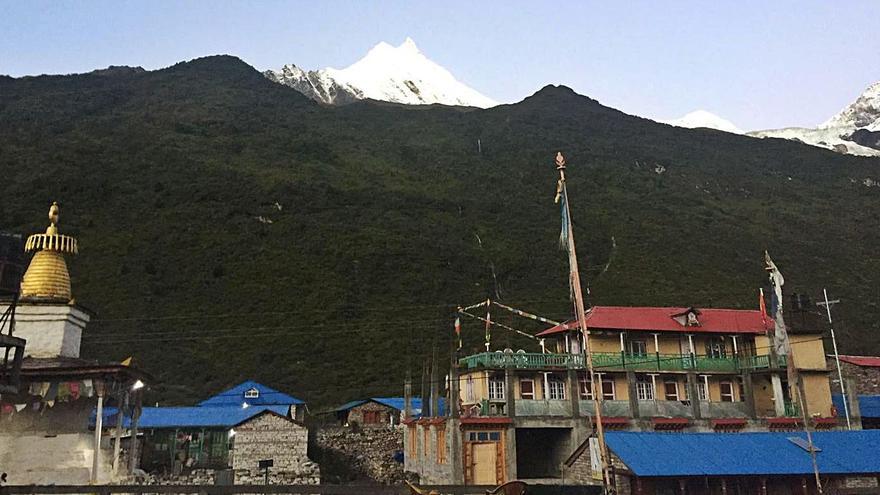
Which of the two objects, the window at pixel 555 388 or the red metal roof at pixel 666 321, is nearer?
the window at pixel 555 388

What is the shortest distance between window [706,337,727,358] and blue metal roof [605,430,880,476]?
12.5 metres

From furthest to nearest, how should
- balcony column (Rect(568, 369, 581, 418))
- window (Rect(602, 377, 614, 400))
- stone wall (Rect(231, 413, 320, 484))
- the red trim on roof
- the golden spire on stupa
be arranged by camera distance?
window (Rect(602, 377, 614, 400))
balcony column (Rect(568, 369, 581, 418))
stone wall (Rect(231, 413, 320, 484))
the red trim on roof
the golden spire on stupa

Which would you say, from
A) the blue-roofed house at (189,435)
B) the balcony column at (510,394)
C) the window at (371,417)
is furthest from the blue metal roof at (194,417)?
the balcony column at (510,394)

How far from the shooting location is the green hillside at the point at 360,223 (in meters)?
70.2

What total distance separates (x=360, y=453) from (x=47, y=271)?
1010 inches

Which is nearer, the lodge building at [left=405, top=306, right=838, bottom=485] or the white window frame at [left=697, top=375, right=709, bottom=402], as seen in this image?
the lodge building at [left=405, top=306, right=838, bottom=485]

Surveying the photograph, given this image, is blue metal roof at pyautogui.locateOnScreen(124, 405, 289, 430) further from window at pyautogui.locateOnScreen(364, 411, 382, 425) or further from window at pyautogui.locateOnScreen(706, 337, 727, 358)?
window at pyautogui.locateOnScreen(706, 337, 727, 358)

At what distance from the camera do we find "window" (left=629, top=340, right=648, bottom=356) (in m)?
39.0

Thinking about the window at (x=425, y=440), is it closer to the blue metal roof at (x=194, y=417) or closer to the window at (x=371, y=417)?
the blue metal roof at (x=194, y=417)

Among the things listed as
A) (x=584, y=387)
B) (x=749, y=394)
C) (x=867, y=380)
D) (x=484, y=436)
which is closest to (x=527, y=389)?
(x=584, y=387)

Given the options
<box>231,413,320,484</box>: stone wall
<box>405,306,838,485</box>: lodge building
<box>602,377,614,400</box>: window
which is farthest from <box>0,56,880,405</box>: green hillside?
<box>602,377,614,400</box>: window

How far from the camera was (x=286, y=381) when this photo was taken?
209 feet

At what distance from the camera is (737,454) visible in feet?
83.7

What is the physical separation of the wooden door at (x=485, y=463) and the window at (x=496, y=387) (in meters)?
3.25
